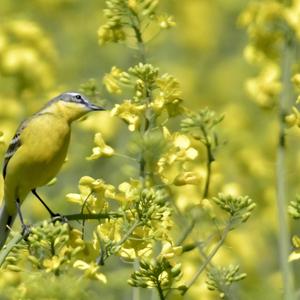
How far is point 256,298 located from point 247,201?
37 centimetres

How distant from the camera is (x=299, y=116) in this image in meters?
4.61

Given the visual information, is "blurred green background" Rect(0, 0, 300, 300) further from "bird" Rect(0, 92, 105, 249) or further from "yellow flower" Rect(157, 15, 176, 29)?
"bird" Rect(0, 92, 105, 249)

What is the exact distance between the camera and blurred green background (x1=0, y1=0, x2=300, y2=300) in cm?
646

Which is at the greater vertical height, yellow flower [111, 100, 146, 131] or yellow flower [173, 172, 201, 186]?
yellow flower [111, 100, 146, 131]

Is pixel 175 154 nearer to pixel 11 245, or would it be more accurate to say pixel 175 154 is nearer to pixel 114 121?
pixel 11 245

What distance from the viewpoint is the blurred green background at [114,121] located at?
21.2ft

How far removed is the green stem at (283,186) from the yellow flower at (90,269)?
982mm

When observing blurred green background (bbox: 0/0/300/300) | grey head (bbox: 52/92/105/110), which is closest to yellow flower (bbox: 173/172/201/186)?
blurred green background (bbox: 0/0/300/300)

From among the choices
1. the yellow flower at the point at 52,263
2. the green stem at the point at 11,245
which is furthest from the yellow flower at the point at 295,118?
the yellow flower at the point at 52,263

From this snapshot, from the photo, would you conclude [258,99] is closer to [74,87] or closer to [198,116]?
[198,116]

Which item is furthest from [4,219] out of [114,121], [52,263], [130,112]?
[114,121]

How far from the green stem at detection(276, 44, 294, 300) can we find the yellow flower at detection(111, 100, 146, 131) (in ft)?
3.01

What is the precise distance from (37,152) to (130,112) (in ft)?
3.09

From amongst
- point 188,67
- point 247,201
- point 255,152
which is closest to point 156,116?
point 247,201
